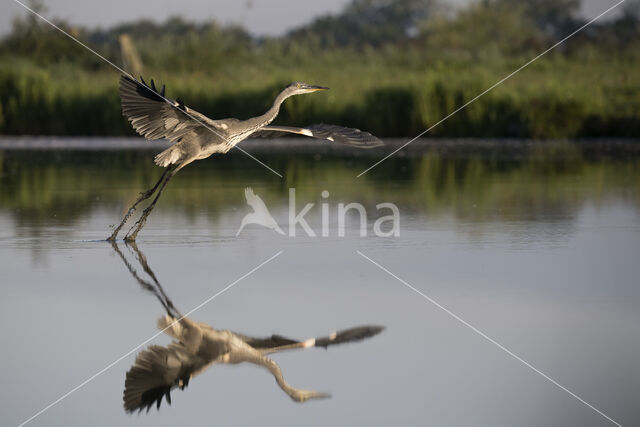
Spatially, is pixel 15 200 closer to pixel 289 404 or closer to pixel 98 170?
pixel 98 170

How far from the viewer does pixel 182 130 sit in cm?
1021

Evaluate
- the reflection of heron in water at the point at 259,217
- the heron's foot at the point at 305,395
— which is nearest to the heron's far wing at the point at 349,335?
the heron's foot at the point at 305,395

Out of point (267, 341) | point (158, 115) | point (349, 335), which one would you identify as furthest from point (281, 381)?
point (158, 115)

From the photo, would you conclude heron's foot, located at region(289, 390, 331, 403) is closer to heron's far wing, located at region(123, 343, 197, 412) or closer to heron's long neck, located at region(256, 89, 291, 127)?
heron's far wing, located at region(123, 343, 197, 412)

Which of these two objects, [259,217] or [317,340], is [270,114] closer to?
[259,217]

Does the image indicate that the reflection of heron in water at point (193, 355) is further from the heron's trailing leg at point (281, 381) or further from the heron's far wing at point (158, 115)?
the heron's far wing at point (158, 115)

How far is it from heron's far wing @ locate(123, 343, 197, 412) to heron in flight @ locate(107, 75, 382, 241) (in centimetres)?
365

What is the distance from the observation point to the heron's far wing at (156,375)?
5.25 m

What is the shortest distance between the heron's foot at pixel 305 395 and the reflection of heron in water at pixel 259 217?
5.49 meters

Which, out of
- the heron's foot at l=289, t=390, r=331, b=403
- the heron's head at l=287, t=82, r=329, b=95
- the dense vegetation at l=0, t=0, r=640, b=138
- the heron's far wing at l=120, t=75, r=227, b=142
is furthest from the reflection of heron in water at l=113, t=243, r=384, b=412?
the dense vegetation at l=0, t=0, r=640, b=138

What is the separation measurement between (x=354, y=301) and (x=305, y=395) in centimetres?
221

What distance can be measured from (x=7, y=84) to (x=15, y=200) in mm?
14174

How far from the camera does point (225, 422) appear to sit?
4.91 m

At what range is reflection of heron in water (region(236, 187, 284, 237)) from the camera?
1132cm
